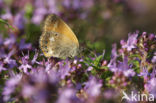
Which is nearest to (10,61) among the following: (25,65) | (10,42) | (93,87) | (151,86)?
(25,65)

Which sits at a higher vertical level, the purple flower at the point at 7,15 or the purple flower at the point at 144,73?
the purple flower at the point at 7,15

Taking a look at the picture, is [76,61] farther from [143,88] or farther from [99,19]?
[99,19]

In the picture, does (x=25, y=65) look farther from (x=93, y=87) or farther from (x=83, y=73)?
(x=93, y=87)

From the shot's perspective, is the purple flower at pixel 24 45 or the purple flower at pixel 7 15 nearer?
the purple flower at pixel 24 45

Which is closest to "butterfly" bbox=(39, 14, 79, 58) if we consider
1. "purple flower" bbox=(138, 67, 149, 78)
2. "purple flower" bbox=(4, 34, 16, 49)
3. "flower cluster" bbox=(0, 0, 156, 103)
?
"flower cluster" bbox=(0, 0, 156, 103)

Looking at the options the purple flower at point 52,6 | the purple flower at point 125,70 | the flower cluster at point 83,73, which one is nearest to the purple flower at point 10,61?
the flower cluster at point 83,73

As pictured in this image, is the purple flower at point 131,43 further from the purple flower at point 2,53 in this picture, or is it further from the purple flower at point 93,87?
the purple flower at point 2,53
